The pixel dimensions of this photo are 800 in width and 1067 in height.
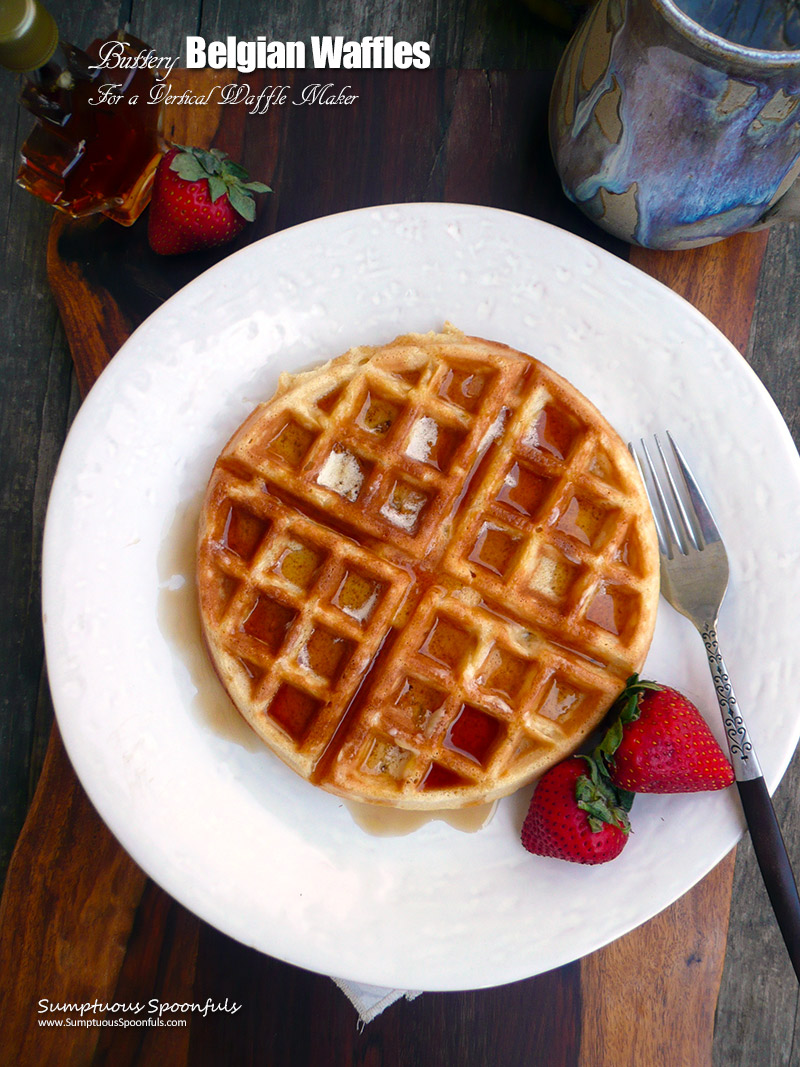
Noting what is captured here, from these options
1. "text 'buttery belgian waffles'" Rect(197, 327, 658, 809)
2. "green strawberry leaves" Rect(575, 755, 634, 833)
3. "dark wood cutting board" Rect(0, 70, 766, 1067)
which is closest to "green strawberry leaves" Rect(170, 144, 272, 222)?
"dark wood cutting board" Rect(0, 70, 766, 1067)

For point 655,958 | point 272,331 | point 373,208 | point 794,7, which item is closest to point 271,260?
point 272,331

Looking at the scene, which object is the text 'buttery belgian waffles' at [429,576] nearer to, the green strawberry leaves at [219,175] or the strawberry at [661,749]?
the strawberry at [661,749]

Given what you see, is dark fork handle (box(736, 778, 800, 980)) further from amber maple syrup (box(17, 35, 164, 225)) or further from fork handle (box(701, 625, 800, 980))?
amber maple syrup (box(17, 35, 164, 225))

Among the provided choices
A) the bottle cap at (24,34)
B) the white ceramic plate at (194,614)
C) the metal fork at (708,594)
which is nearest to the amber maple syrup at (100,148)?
the bottle cap at (24,34)

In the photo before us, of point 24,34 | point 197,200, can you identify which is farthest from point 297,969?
point 24,34

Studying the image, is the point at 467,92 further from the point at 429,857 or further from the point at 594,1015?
the point at 594,1015
